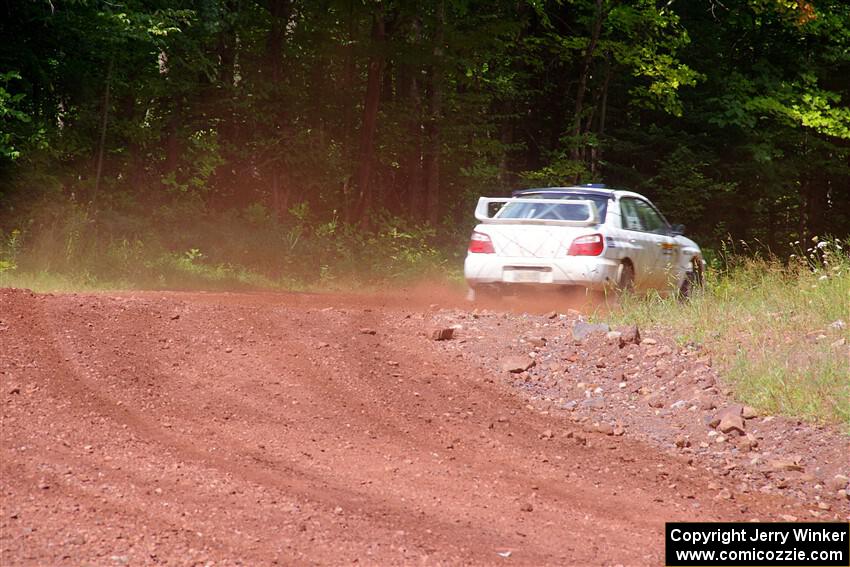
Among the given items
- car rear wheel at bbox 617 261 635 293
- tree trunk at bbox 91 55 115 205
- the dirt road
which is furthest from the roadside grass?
tree trunk at bbox 91 55 115 205

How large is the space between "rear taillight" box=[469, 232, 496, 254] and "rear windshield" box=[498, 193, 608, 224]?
0.38 m

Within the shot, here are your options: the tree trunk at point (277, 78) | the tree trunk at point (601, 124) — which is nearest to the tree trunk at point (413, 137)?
the tree trunk at point (277, 78)

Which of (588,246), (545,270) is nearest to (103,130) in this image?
(545,270)

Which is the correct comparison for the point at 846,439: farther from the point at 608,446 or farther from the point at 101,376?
the point at 101,376

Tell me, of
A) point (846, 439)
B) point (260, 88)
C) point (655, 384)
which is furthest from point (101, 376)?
point (260, 88)

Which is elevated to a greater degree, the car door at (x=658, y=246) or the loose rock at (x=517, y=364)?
the car door at (x=658, y=246)

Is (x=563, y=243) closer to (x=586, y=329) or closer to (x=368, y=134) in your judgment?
(x=586, y=329)

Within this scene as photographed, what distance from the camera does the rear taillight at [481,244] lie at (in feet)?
44.3

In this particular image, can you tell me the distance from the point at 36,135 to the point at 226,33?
7.41 m

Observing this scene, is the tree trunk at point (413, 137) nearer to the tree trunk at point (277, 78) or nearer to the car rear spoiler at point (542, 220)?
the tree trunk at point (277, 78)

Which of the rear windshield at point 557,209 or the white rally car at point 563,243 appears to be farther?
the rear windshield at point 557,209

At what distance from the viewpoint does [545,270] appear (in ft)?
43.1

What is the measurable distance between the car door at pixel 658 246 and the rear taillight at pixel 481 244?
2.41 meters

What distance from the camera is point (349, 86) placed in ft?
86.2
